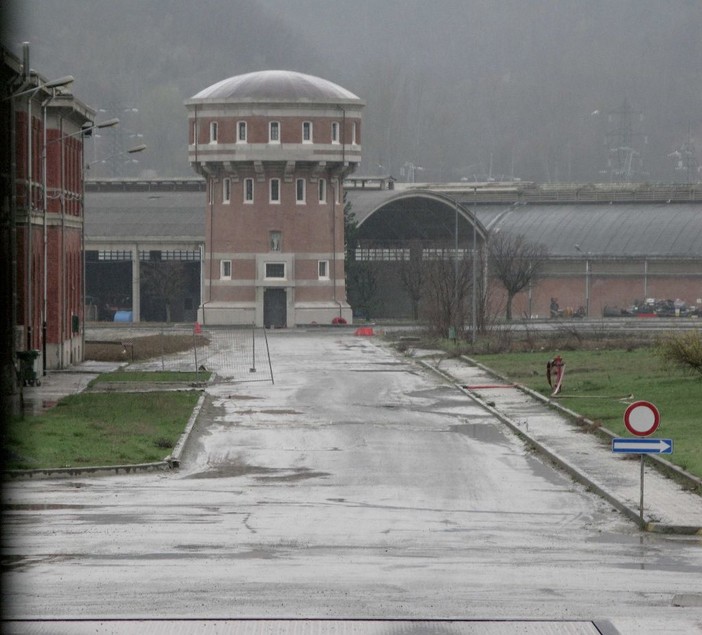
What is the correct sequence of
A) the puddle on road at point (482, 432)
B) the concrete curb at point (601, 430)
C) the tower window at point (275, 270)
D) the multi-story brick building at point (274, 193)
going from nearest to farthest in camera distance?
the concrete curb at point (601, 430) < the puddle on road at point (482, 432) < the multi-story brick building at point (274, 193) < the tower window at point (275, 270)

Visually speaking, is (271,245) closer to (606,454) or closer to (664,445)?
(606,454)

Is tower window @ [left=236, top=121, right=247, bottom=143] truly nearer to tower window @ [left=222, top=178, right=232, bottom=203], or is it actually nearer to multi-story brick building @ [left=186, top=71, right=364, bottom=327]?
multi-story brick building @ [left=186, top=71, right=364, bottom=327]

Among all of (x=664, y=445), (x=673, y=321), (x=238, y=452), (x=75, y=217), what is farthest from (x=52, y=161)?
(x=673, y=321)

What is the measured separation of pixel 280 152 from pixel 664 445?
225ft

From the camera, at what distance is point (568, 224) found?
374ft

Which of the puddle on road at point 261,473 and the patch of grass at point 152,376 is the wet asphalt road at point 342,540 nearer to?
the puddle on road at point 261,473

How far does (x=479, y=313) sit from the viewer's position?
73.9m

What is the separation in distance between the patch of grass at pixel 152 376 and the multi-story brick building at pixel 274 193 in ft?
130

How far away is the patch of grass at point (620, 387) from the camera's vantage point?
31109mm

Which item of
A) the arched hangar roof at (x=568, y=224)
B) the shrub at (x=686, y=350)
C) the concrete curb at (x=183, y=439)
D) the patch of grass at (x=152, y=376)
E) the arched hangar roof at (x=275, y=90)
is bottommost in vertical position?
the patch of grass at (x=152, y=376)

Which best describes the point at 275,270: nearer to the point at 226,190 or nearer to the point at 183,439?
the point at 226,190

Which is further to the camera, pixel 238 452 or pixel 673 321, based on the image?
pixel 673 321

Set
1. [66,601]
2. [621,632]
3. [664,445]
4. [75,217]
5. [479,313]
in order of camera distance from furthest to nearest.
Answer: [479,313] → [75,217] → [664,445] → [66,601] → [621,632]

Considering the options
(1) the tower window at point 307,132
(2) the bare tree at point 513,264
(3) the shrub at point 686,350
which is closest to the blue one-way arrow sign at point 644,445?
(3) the shrub at point 686,350
